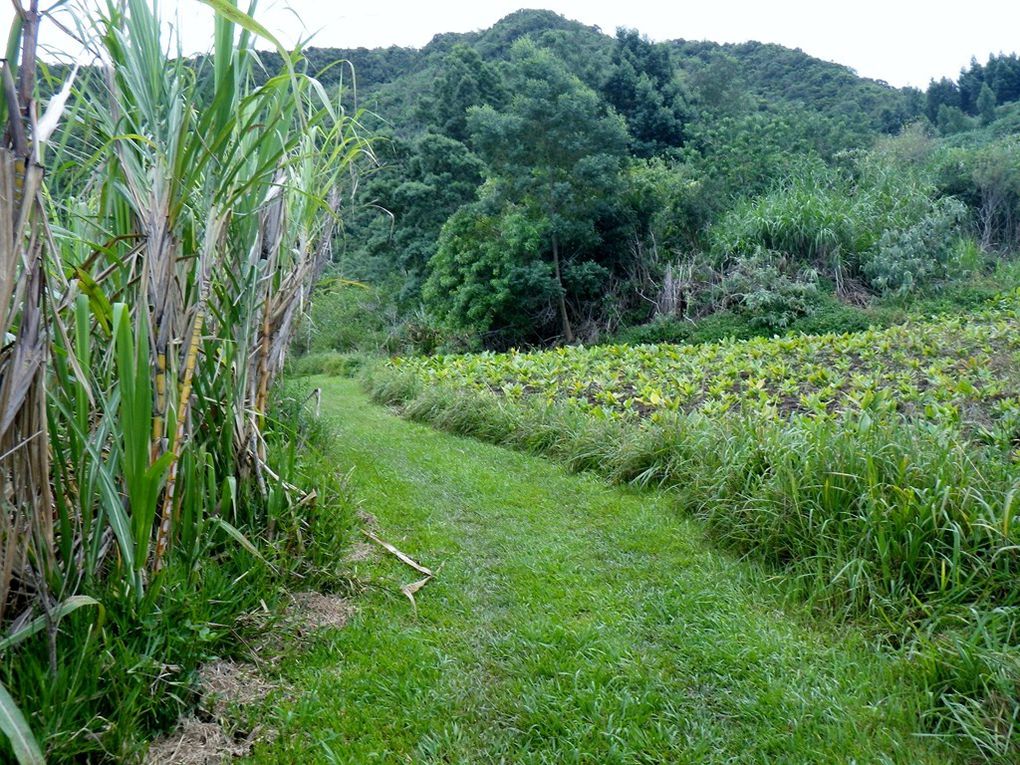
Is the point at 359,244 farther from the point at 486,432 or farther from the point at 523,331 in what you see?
the point at 486,432

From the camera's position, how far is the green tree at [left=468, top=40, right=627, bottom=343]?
1316 cm

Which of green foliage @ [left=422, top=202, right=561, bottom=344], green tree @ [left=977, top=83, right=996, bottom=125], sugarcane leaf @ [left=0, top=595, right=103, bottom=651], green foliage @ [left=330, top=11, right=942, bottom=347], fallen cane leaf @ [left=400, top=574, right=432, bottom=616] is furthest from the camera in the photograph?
green tree @ [left=977, top=83, right=996, bottom=125]

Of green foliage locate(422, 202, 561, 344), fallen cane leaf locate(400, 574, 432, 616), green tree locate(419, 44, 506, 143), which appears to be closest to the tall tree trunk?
green foliage locate(422, 202, 561, 344)

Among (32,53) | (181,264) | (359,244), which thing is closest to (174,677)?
(181,264)

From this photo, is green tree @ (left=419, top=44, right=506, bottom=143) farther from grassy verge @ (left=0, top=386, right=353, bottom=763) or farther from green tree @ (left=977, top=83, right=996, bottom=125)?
green tree @ (left=977, top=83, right=996, bottom=125)

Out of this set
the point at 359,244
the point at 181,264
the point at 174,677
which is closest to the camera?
the point at 174,677

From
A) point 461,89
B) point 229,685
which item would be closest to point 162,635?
point 229,685

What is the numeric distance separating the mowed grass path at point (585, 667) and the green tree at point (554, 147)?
35.0ft

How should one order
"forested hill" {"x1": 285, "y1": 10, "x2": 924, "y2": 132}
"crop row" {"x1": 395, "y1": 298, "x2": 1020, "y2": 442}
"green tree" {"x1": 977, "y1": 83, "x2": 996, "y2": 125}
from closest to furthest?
"crop row" {"x1": 395, "y1": 298, "x2": 1020, "y2": 442} → "forested hill" {"x1": 285, "y1": 10, "x2": 924, "y2": 132} → "green tree" {"x1": 977, "y1": 83, "x2": 996, "y2": 125}

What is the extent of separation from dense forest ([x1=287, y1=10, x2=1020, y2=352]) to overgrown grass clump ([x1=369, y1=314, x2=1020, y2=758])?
7053mm

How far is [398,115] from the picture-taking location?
72.1ft

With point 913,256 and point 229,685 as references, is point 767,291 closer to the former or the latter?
point 913,256

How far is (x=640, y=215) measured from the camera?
46.8 feet

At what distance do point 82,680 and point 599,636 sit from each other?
1.59 meters
